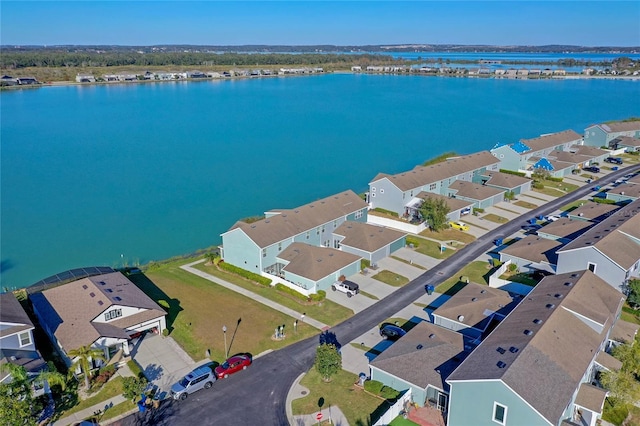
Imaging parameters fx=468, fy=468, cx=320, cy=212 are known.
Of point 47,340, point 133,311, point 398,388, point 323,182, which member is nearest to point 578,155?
point 323,182

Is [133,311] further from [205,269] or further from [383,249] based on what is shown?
[383,249]

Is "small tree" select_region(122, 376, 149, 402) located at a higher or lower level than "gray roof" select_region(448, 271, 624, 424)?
lower

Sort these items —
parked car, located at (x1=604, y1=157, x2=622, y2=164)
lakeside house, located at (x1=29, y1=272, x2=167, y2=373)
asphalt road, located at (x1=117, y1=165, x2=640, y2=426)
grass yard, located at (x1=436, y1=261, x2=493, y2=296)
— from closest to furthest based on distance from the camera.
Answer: asphalt road, located at (x1=117, y1=165, x2=640, y2=426)
lakeside house, located at (x1=29, y1=272, x2=167, y2=373)
grass yard, located at (x1=436, y1=261, x2=493, y2=296)
parked car, located at (x1=604, y1=157, x2=622, y2=164)

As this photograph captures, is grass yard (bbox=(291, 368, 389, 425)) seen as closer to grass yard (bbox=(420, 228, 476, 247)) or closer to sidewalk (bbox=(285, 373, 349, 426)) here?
sidewalk (bbox=(285, 373, 349, 426))

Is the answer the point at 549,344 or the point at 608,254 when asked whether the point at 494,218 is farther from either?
the point at 549,344

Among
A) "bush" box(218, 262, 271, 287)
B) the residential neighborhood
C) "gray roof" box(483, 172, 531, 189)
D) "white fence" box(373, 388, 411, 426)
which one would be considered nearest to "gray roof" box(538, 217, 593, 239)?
the residential neighborhood

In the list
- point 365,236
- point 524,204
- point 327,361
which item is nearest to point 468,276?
point 365,236
